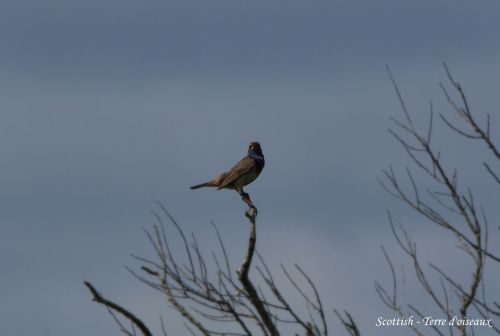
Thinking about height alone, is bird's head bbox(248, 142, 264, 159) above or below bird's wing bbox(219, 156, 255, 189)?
above

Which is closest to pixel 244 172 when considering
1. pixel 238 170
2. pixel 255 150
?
pixel 238 170

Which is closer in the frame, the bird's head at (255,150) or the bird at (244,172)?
the bird at (244,172)

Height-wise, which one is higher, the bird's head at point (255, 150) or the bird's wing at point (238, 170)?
the bird's head at point (255, 150)

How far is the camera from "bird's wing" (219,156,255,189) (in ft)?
56.6

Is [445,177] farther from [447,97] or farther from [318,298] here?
[318,298]

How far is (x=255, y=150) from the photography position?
1859cm

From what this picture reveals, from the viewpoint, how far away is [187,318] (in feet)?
21.9

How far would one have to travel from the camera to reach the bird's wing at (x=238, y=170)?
1727cm

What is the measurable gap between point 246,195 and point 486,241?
840cm

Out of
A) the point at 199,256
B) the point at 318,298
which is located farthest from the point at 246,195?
the point at 318,298

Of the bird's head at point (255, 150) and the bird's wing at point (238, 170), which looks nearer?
the bird's wing at point (238, 170)

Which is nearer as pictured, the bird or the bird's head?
the bird

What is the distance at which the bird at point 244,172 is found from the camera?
17255 millimetres

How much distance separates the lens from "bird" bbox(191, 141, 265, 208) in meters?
17.3
